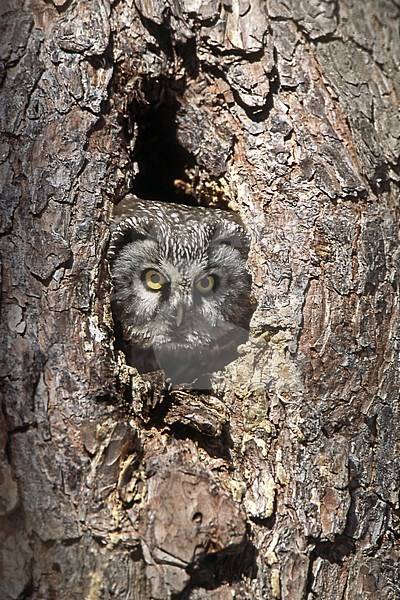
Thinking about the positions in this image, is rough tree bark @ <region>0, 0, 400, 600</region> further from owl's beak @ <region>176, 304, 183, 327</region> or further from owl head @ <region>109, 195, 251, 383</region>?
owl's beak @ <region>176, 304, 183, 327</region>

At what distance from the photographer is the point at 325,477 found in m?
2.00

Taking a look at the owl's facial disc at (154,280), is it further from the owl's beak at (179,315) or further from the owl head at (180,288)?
the owl's beak at (179,315)

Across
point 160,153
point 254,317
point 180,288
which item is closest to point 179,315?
point 180,288

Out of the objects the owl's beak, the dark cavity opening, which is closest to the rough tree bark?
the dark cavity opening

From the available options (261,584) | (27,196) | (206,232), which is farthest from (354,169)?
(261,584)

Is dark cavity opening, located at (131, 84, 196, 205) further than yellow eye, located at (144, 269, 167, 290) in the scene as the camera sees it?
No

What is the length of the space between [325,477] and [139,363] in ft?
2.49

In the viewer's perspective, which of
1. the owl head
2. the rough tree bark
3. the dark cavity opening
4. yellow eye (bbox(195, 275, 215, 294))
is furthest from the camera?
yellow eye (bbox(195, 275, 215, 294))

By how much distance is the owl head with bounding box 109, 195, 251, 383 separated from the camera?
94.3 inches

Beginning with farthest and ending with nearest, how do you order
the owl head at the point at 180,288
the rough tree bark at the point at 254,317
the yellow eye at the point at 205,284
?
the yellow eye at the point at 205,284 < the owl head at the point at 180,288 < the rough tree bark at the point at 254,317

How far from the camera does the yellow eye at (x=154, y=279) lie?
8.14 feet

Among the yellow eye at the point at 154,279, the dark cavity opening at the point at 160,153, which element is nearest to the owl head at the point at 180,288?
the yellow eye at the point at 154,279

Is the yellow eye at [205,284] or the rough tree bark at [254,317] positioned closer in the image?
the rough tree bark at [254,317]

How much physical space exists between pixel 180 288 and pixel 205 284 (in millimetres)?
118
